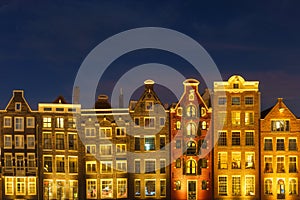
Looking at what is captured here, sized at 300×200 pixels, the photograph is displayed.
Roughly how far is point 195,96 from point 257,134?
26.2ft

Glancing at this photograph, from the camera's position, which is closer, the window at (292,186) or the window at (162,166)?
the window at (292,186)

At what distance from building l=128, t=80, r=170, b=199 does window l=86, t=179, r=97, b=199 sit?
3859 millimetres

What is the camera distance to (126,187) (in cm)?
5997

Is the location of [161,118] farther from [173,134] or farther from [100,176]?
[100,176]

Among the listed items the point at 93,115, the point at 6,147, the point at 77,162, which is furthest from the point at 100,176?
the point at 6,147

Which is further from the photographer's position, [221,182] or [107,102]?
[107,102]

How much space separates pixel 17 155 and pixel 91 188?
886 cm

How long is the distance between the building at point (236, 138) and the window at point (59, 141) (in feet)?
55.1

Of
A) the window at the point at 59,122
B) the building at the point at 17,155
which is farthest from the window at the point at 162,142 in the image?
the building at the point at 17,155

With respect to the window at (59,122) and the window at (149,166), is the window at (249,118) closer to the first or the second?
the window at (149,166)

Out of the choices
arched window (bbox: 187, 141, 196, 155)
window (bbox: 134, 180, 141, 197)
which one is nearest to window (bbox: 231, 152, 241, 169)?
arched window (bbox: 187, 141, 196, 155)

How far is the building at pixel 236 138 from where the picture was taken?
59.3 metres

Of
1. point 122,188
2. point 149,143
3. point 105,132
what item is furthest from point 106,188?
point 149,143

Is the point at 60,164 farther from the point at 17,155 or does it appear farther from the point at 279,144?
the point at 279,144
